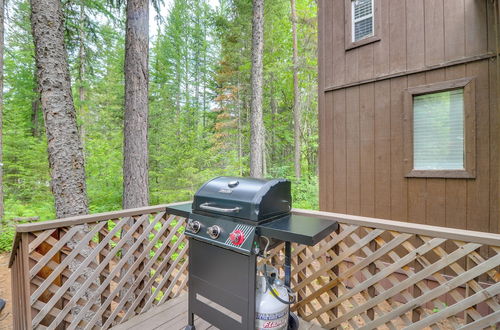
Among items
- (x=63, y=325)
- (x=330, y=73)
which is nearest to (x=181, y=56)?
(x=330, y=73)

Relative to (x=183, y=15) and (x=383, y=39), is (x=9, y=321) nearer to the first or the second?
(x=383, y=39)

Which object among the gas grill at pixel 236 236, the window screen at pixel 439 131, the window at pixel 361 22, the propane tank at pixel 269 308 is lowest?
the propane tank at pixel 269 308

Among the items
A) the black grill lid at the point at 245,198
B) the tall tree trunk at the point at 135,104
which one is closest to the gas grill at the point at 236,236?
the black grill lid at the point at 245,198

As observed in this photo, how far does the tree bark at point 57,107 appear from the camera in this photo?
2.32 metres

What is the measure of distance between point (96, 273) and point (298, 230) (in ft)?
5.31

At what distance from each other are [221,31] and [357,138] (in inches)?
301

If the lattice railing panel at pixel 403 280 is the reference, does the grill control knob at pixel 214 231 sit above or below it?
above

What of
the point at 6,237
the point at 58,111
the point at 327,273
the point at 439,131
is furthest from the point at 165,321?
the point at 6,237

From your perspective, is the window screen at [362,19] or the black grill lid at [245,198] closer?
the black grill lid at [245,198]

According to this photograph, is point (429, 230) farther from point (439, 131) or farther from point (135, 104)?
point (135, 104)

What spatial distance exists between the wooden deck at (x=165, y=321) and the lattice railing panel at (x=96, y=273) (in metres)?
0.09

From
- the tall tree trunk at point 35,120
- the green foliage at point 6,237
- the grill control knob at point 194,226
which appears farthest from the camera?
the tall tree trunk at point 35,120

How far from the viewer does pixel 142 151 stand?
361cm

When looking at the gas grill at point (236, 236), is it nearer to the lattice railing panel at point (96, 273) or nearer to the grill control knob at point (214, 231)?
the grill control knob at point (214, 231)
